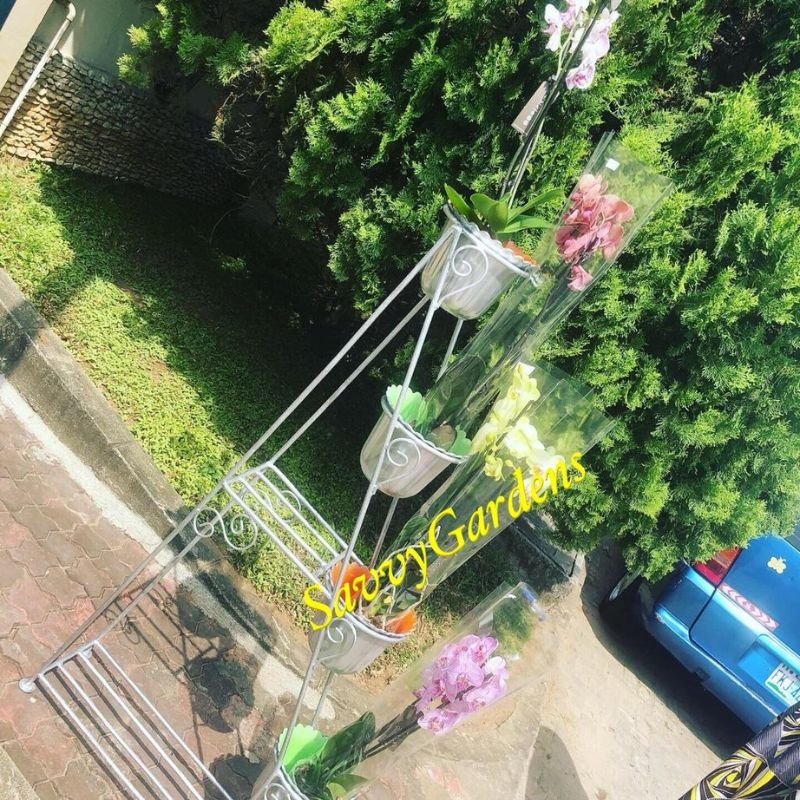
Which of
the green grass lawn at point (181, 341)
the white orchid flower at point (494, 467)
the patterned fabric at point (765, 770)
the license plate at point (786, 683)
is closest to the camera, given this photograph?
the white orchid flower at point (494, 467)

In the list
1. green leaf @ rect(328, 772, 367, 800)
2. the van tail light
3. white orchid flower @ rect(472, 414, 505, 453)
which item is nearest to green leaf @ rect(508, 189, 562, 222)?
white orchid flower @ rect(472, 414, 505, 453)

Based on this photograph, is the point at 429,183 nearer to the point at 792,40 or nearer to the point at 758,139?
the point at 758,139

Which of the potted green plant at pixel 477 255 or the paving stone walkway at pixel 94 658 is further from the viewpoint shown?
the paving stone walkway at pixel 94 658

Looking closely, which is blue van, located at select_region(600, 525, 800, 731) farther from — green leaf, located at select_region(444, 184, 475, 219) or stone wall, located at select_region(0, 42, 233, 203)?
stone wall, located at select_region(0, 42, 233, 203)

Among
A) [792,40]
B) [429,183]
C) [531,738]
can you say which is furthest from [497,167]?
[531,738]

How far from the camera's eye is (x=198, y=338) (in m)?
4.95

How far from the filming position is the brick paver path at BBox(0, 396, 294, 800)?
2.52 m

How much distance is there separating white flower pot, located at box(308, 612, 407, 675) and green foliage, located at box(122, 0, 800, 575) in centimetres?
219

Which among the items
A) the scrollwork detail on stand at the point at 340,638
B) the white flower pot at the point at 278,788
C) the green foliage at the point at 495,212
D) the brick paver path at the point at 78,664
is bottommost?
the brick paver path at the point at 78,664

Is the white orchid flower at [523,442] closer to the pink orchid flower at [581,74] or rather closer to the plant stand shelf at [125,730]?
the pink orchid flower at [581,74]

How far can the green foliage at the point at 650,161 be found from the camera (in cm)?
363

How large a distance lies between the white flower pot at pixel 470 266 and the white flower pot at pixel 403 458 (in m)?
0.40

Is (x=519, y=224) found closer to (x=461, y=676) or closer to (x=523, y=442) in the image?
(x=523, y=442)

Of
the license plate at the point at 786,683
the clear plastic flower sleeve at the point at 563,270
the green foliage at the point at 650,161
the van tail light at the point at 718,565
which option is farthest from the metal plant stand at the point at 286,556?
the license plate at the point at 786,683
